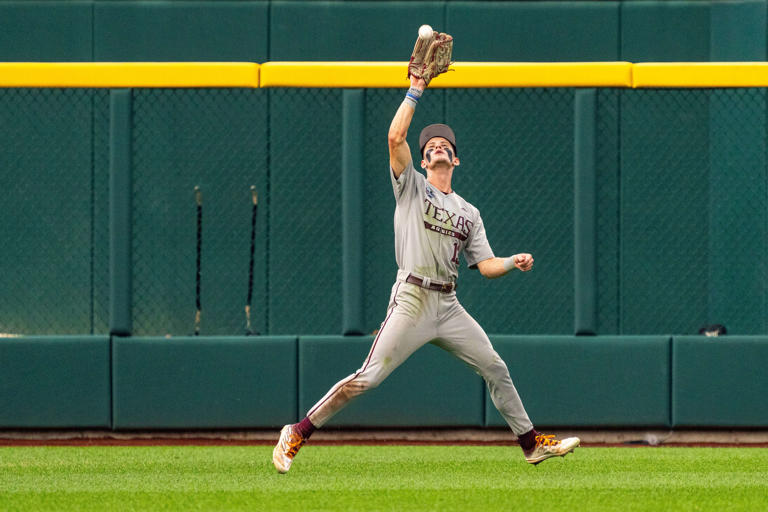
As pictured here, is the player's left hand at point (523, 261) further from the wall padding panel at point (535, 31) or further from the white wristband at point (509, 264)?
the wall padding panel at point (535, 31)

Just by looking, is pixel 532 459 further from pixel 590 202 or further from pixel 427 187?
pixel 590 202

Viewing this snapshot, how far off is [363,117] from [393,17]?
8.03 ft

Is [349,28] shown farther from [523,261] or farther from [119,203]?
[523,261]

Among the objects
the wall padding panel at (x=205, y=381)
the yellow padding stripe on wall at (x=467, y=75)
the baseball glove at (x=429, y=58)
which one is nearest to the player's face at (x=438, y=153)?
the baseball glove at (x=429, y=58)

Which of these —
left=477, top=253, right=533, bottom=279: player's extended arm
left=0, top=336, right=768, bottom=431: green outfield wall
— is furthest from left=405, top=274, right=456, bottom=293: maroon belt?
left=0, top=336, right=768, bottom=431: green outfield wall

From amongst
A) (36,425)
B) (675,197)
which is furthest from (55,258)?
(675,197)

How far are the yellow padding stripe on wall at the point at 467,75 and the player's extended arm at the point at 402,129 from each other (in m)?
2.58

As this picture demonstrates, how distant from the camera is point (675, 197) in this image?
10758 millimetres

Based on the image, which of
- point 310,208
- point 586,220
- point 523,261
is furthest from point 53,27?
point 523,261

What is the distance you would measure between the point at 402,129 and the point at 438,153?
1.70 ft

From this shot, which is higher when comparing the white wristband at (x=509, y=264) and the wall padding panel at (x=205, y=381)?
the white wristband at (x=509, y=264)

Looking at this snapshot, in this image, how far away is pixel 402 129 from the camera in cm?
609

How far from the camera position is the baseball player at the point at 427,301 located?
21.0 ft

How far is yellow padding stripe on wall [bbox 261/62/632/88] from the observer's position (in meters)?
8.75
